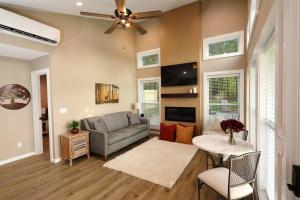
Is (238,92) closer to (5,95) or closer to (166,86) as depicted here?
(166,86)

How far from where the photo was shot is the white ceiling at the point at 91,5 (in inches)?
123

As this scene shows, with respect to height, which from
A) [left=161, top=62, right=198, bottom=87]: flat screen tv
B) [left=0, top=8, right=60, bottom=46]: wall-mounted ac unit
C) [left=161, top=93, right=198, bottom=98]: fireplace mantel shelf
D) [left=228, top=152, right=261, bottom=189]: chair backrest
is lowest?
[left=228, top=152, right=261, bottom=189]: chair backrest

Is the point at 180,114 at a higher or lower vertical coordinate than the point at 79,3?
lower

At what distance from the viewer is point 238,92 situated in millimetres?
4426

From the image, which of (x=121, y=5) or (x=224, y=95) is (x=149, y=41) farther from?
(x=121, y=5)

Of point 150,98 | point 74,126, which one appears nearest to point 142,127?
point 150,98

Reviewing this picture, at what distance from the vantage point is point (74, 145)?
3.56 metres

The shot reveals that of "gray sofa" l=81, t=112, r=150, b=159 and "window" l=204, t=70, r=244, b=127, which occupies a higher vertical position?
"window" l=204, t=70, r=244, b=127

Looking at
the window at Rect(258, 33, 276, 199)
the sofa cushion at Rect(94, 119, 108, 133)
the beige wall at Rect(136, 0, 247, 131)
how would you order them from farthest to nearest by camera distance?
1. the beige wall at Rect(136, 0, 247, 131)
2. the sofa cushion at Rect(94, 119, 108, 133)
3. the window at Rect(258, 33, 276, 199)

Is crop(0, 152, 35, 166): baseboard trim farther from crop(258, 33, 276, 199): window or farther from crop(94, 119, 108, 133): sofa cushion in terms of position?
crop(258, 33, 276, 199): window

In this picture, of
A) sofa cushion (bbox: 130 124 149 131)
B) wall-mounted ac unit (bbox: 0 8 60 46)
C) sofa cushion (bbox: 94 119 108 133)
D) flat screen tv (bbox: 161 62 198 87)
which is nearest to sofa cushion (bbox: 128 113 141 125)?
sofa cushion (bbox: 130 124 149 131)

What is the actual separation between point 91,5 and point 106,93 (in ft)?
7.85

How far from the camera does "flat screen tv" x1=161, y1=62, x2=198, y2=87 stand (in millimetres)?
4902

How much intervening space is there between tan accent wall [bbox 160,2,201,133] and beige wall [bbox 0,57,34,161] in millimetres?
3944
